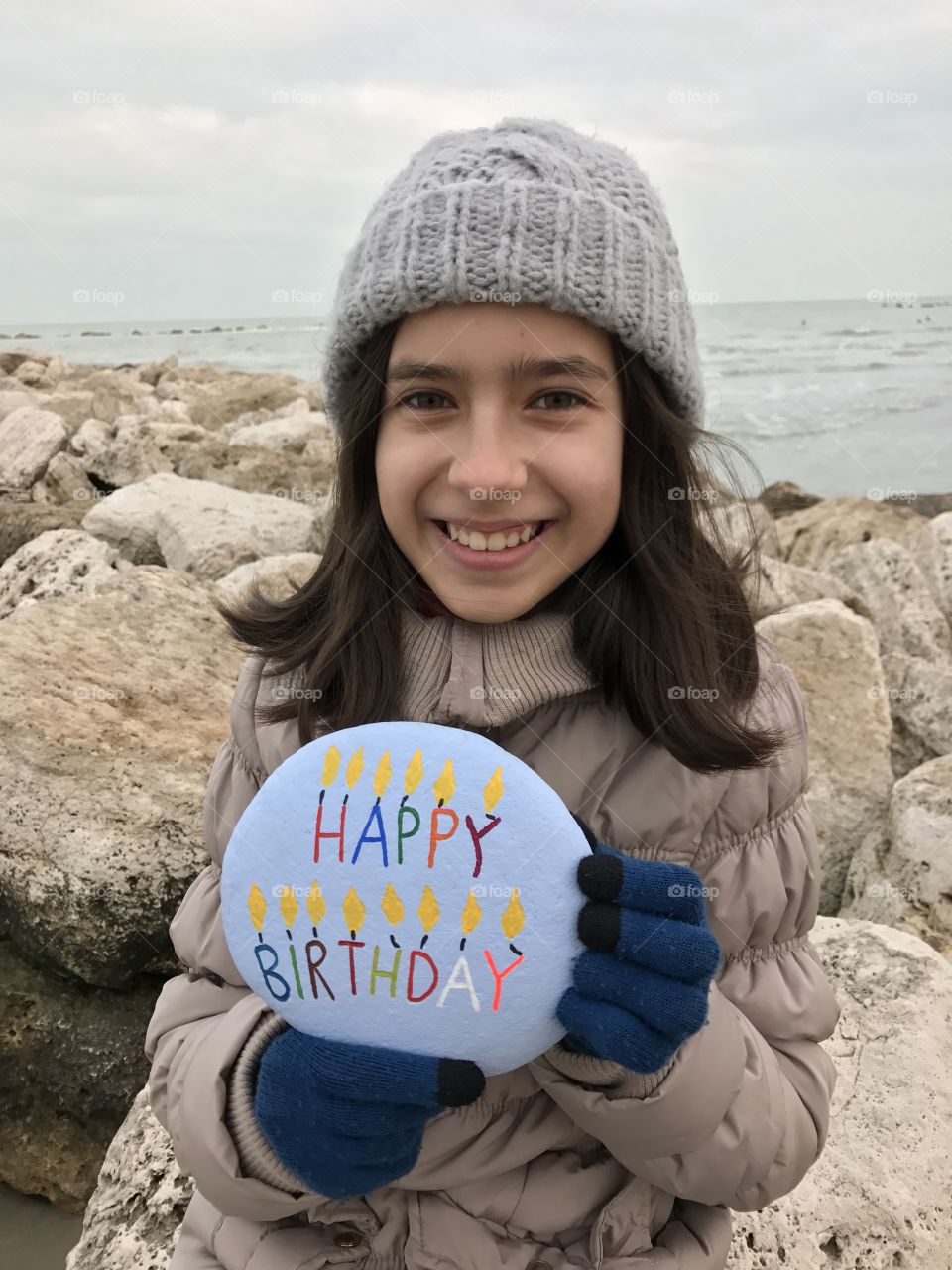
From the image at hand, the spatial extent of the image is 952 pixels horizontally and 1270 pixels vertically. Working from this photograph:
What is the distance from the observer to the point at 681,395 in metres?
1.62

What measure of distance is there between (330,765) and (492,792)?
0.21m

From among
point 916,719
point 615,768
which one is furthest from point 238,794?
point 916,719

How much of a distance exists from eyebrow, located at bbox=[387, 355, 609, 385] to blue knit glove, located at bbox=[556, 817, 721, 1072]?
0.64 meters

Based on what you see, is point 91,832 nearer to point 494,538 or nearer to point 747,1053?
point 494,538

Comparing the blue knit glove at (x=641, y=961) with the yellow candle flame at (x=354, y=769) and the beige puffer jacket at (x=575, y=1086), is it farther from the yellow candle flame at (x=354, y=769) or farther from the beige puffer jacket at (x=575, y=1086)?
the yellow candle flame at (x=354, y=769)

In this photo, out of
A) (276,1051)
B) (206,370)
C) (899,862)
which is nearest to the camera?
(276,1051)

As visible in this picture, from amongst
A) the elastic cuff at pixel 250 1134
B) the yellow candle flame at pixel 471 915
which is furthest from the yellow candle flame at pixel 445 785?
the elastic cuff at pixel 250 1134

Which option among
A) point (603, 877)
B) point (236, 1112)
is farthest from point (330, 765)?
point (236, 1112)

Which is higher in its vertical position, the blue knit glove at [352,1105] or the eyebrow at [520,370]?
the eyebrow at [520,370]

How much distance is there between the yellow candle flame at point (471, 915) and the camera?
4.24 feet

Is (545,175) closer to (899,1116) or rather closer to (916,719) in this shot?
(899,1116)

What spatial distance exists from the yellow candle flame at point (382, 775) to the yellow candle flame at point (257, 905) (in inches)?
8.3

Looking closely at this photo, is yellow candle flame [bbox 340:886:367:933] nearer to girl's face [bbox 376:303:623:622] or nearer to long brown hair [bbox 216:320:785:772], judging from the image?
long brown hair [bbox 216:320:785:772]

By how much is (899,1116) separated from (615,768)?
1.22 m
